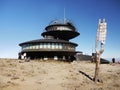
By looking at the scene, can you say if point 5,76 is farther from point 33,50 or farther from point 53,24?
point 53,24

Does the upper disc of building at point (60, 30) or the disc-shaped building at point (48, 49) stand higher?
the upper disc of building at point (60, 30)

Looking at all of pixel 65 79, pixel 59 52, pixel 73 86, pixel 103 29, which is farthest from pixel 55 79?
→ pixel 59 52

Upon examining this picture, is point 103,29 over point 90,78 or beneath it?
over

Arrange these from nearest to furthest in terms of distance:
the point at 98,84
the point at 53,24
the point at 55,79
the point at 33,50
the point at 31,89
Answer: the point at 31,89 → the point at 98,84 → the point at 55,79 → the point at 33,50 → the point at 53,24

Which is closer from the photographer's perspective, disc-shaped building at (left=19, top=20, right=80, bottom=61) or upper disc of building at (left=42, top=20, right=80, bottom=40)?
disc-shaped building at (left=19, top=20, right=80, bottom=61)

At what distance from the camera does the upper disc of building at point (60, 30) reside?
194ft

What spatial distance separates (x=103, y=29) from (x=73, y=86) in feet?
26.6

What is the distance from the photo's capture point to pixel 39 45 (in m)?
50.8

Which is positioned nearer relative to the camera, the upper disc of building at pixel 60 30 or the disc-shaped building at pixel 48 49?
the disc-shaped building at pixel 48 49

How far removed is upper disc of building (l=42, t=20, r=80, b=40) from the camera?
5916 cm

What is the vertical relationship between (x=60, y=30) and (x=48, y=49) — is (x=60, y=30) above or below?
above

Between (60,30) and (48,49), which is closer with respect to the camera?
(48,49)

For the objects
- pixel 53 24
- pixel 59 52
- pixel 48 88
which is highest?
pixel 53 24

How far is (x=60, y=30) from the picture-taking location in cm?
5825
